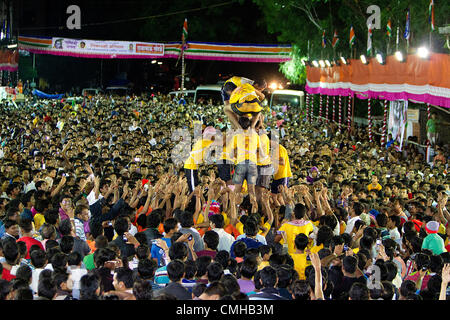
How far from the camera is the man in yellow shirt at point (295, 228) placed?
7488 millimetres

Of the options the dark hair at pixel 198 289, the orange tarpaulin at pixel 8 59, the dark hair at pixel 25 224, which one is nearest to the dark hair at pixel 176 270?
the dark hair at pixel 198 289

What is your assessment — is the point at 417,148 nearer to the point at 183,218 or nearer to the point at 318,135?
the point at 318,135

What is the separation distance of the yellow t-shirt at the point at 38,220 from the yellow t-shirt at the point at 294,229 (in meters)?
3.11

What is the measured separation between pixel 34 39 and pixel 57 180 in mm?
23108

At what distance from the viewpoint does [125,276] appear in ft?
18.7

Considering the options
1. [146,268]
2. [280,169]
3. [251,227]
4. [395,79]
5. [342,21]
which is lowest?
[146,268]

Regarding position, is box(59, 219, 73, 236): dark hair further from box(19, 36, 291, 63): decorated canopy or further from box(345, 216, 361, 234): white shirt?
box(19, 36, 291, 63): decorated canopy

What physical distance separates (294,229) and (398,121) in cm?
1378

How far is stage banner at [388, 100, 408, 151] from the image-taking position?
19.0 meters

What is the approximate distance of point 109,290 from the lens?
5.91m

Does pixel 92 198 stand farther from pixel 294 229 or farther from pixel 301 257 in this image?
pixel 301 257

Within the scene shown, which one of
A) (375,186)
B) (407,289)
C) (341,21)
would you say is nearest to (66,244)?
(407,289)

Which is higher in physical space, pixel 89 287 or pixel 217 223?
pixel 217 223
